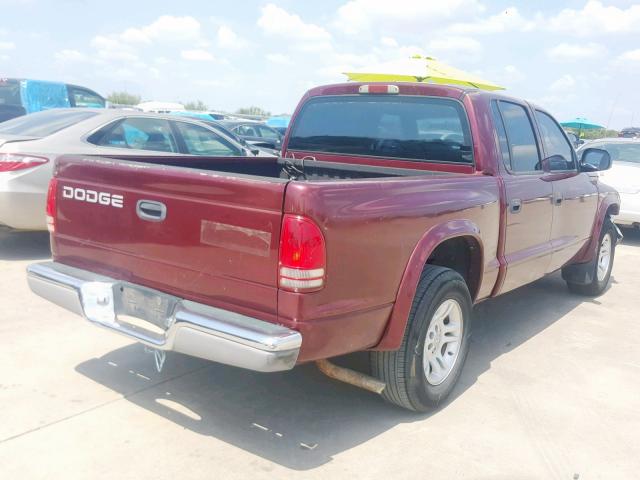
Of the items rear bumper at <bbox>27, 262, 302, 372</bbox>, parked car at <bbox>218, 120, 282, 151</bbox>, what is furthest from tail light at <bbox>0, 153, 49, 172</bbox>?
parked car at <bbox>218, 120, 282, 151</bbox>

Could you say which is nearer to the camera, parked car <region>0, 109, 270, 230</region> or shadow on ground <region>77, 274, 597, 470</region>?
shadow on ground <region>77, 274, 597, 470</region>

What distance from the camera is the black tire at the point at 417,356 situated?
128 inches

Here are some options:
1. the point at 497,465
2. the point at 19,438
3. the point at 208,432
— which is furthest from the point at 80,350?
the point at 497,465

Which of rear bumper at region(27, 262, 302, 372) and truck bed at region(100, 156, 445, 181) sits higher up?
truck bed at region(100, 156, 445, 181)

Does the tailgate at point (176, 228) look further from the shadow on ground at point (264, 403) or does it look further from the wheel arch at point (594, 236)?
the wheel arch at point (594, 236)

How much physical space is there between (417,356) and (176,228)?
1.39 metres

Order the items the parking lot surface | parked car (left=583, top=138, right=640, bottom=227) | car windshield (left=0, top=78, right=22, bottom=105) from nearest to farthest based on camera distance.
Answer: the parking lot surface, parked car (left=583, top=138, right=640, bottom=227), car windshield (left=0, top=78, right=22, bottom=105)

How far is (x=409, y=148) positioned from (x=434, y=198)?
1102 mm

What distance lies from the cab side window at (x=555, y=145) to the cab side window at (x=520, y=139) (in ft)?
0.62

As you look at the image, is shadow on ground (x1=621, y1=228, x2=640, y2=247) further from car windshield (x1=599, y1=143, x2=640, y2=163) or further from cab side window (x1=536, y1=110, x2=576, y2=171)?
cab side window (x1=536, y1=110, x2=576, y2=171)

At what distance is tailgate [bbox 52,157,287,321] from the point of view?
→ 2686 millimetres

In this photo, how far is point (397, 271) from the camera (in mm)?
3031

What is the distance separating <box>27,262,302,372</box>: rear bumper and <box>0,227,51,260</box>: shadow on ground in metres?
3.22

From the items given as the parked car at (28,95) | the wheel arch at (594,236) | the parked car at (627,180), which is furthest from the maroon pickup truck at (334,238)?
the parked car at (28,95)
